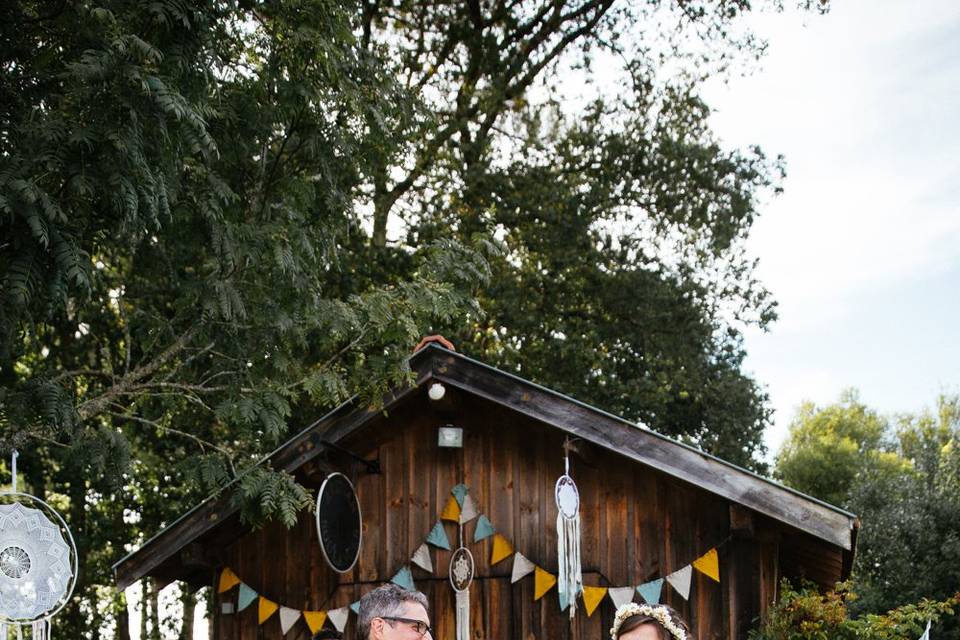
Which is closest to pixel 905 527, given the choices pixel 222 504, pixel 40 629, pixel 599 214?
pixel 599 214

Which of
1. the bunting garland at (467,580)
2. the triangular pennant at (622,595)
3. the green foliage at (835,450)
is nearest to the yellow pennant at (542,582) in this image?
the bunting garland at (467,580)

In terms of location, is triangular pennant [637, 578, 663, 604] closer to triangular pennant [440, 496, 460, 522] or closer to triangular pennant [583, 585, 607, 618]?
triangular pennant [583, 585, 607, 618]

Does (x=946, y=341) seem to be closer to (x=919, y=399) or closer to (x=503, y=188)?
(x=919, y=399)

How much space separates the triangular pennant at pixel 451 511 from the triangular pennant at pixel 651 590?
165cm

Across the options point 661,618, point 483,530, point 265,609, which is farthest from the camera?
point 265,609

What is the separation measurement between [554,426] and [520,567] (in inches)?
46.9

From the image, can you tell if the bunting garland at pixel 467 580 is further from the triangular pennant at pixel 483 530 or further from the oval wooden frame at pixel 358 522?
the oval wooden frame at pixel 358 522

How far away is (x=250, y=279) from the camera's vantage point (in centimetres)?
890

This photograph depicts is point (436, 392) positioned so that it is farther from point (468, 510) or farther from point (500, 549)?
point (500, 549)

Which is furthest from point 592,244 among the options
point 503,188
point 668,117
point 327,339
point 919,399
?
point 919,399

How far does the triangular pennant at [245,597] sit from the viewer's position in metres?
9.11

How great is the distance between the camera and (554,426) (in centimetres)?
823

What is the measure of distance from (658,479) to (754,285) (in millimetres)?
10073

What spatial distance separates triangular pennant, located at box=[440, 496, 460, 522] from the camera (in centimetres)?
876
